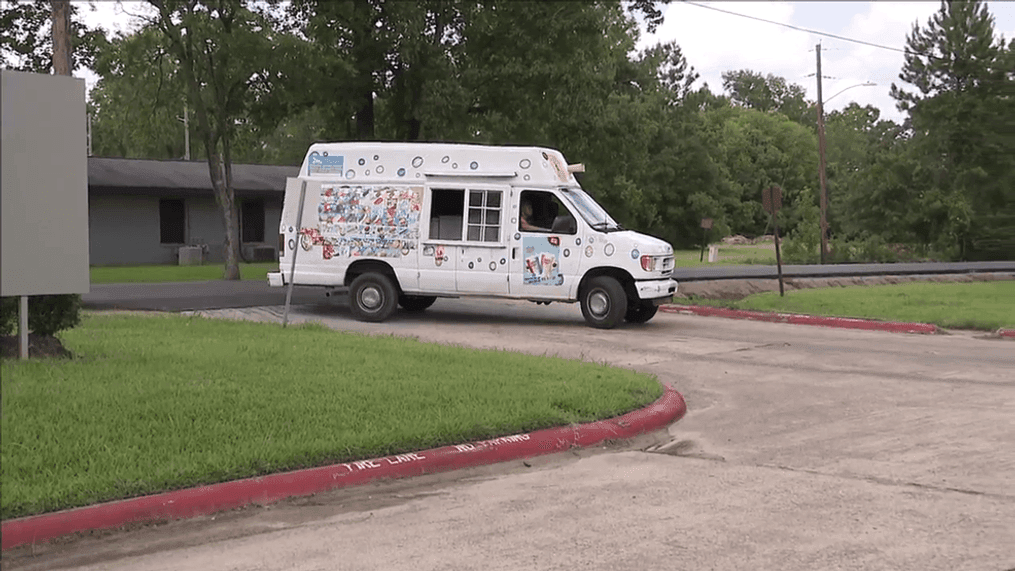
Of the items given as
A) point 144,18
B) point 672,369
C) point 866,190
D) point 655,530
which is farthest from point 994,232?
point 655,530

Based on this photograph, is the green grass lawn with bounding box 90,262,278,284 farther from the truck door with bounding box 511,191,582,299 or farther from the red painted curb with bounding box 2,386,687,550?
the red painted curb with bounding box 2,386,687,550

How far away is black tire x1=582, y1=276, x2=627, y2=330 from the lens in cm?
1728

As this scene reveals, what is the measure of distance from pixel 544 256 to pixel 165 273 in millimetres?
17608

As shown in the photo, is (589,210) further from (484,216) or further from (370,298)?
(370,298)

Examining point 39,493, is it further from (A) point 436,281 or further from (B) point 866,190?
(B) point 866,190

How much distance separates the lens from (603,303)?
57.3ft

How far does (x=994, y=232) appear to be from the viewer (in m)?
49.0

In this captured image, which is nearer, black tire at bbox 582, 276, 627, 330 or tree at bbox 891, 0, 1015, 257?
black tire at bbox 582, 276, 627, 330

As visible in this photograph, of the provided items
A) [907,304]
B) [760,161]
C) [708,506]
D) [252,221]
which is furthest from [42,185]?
[760,161]

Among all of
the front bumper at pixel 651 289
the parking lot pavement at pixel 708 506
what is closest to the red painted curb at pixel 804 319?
the front bumper at pixel 651 289

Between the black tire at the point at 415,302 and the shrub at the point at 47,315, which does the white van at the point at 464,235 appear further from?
the shrub at the point at 47,315

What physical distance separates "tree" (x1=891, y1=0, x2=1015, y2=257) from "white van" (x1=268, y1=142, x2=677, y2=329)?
36404 mm

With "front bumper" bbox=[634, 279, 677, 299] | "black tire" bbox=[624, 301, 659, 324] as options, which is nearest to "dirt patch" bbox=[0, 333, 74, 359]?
"front bumper" bbox=[634, 279, 677, 299]

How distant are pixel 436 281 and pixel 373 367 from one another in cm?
722
